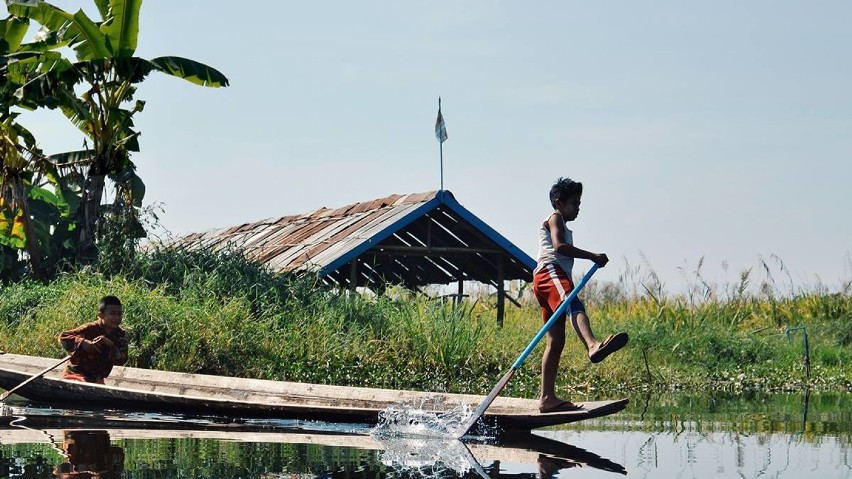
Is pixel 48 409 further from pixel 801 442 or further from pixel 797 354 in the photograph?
pixel 797 354

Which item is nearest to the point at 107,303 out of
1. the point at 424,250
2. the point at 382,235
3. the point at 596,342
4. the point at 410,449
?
the point at 410,449

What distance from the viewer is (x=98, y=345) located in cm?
922

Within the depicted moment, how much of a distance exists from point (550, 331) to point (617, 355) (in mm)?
7309

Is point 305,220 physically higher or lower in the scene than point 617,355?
higher

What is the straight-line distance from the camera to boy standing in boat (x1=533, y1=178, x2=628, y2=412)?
688 cm

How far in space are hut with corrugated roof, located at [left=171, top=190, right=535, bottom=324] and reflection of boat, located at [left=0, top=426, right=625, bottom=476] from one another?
7.06 m

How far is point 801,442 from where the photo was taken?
718 cm

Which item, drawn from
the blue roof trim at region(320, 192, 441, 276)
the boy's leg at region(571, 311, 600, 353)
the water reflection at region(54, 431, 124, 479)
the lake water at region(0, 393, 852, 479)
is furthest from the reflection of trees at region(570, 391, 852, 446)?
the blue roof trim at region(320, 192, 441, 276)

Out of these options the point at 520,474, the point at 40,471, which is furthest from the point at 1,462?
the point at 520,474

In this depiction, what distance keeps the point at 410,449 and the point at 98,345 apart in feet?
12.0

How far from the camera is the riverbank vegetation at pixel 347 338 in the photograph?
12.2m

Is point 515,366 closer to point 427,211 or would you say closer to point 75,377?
point 75,377

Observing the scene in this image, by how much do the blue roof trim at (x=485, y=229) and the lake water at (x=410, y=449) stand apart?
6.88 meters

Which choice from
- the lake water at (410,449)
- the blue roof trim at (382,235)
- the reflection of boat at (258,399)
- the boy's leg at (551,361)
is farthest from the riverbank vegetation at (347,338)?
the boy's leg at (551,361)
